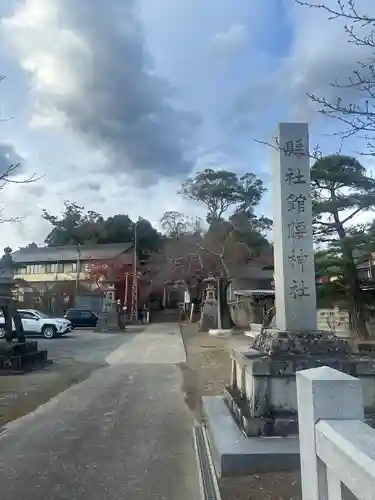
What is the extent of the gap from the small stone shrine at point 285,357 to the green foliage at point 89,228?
5059cm

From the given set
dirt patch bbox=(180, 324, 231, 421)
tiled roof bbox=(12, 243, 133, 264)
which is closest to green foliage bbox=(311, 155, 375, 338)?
dirt patch bbox=(180, 324, 231, 421)

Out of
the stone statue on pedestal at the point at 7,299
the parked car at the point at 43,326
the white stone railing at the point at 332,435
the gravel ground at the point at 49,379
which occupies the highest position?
the stone statue on pedestal at the point at 7,299

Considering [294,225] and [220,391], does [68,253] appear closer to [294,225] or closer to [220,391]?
[220,391]

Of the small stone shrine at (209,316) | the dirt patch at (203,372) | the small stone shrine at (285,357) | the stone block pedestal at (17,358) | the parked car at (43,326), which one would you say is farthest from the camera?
the small stone shrine at (209,316)

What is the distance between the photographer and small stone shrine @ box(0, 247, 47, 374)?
1255 cm

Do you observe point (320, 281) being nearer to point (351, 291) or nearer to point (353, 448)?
point (351, 291)

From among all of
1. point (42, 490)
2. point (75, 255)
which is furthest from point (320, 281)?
point (75, 255)

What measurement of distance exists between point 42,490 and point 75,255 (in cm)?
5171

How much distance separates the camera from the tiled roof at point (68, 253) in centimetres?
5335

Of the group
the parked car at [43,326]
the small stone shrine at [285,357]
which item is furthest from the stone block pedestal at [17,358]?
the parked car at [43,326]

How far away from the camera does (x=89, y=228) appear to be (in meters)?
62.0

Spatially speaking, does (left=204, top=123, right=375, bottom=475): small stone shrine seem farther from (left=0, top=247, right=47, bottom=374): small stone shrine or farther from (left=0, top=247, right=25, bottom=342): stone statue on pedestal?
(left=0, top=247, right=25, bottom=342): stone statue on pedestal

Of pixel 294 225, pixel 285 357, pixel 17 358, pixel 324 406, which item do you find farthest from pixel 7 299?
pixel 324 406

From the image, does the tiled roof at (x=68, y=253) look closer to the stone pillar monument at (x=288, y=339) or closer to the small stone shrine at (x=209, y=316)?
the small stone shrine at (x=209, y=316)
